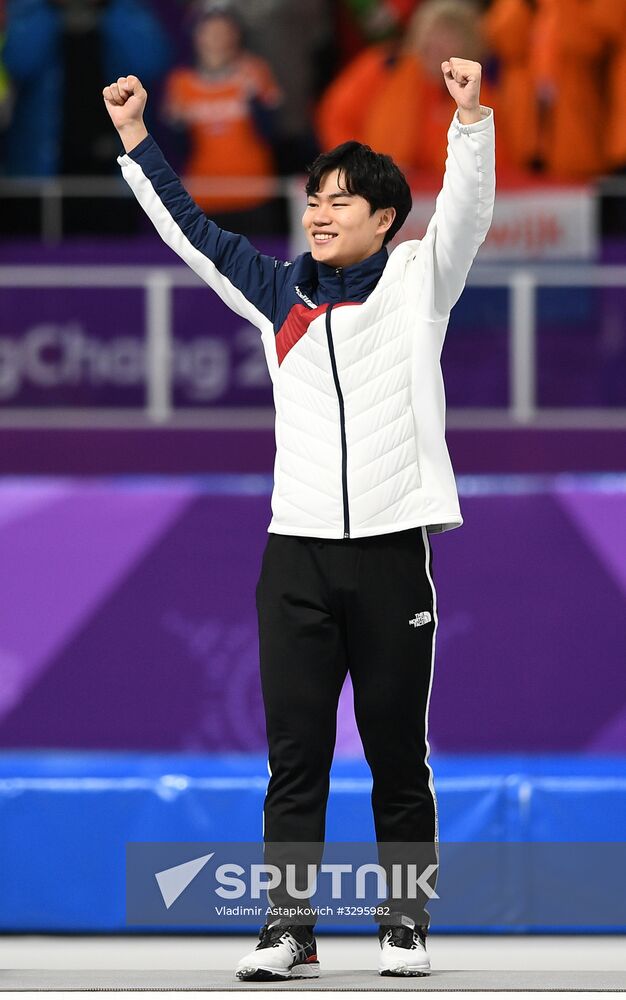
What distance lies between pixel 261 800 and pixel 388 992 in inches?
61.2

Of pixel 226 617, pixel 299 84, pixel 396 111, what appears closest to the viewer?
pixel 226 617

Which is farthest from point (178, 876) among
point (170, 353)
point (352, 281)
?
point (170, 353)

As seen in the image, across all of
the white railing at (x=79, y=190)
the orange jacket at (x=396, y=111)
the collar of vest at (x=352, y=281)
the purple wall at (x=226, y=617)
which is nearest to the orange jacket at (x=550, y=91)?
the orange jacket at (x=396, y=111)

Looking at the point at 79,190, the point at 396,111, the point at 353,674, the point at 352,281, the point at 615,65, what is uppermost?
the point at 615,65

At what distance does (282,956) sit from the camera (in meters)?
3.45

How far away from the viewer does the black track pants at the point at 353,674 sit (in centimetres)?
356

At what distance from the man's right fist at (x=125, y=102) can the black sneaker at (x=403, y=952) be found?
173cm

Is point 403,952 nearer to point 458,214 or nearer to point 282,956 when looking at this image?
point 282,956

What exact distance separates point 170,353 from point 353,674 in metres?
3.62

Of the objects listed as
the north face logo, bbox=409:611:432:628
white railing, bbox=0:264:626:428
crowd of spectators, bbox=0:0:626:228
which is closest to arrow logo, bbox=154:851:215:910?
the north face logo, bbox=409:611:432:628

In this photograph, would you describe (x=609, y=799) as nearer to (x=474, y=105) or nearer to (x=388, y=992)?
(x=388, y=992)

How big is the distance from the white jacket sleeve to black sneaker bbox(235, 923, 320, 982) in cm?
124

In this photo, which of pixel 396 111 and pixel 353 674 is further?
pixel 396 111

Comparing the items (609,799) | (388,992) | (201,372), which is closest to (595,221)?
(201,372)
